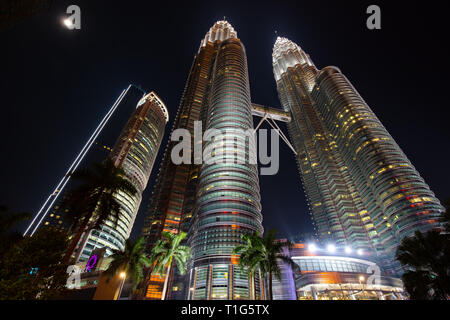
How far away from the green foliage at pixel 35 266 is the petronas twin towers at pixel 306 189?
54.4 m

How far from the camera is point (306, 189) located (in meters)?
173

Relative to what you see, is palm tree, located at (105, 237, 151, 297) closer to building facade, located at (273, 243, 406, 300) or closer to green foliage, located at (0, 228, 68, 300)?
green foliage, located at (0, 228, 68, 300)

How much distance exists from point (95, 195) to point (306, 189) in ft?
543

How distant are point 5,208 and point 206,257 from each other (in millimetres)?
56716

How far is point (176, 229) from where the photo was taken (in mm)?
133125

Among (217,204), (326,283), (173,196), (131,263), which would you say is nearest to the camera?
(131,263)

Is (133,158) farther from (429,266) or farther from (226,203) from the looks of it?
(429,266)

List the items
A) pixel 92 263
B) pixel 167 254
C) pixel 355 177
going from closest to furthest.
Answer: pixel 167 254 < pixel 92 263 < pixel 355 177

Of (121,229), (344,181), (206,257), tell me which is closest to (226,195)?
(206,257)

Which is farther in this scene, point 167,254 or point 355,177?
point 355,177

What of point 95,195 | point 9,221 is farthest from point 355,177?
point 9,221

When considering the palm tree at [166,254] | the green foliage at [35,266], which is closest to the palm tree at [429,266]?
the palm tree at [166,254]

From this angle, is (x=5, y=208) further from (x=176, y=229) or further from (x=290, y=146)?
(x=290, y=146)

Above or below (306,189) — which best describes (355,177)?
below
